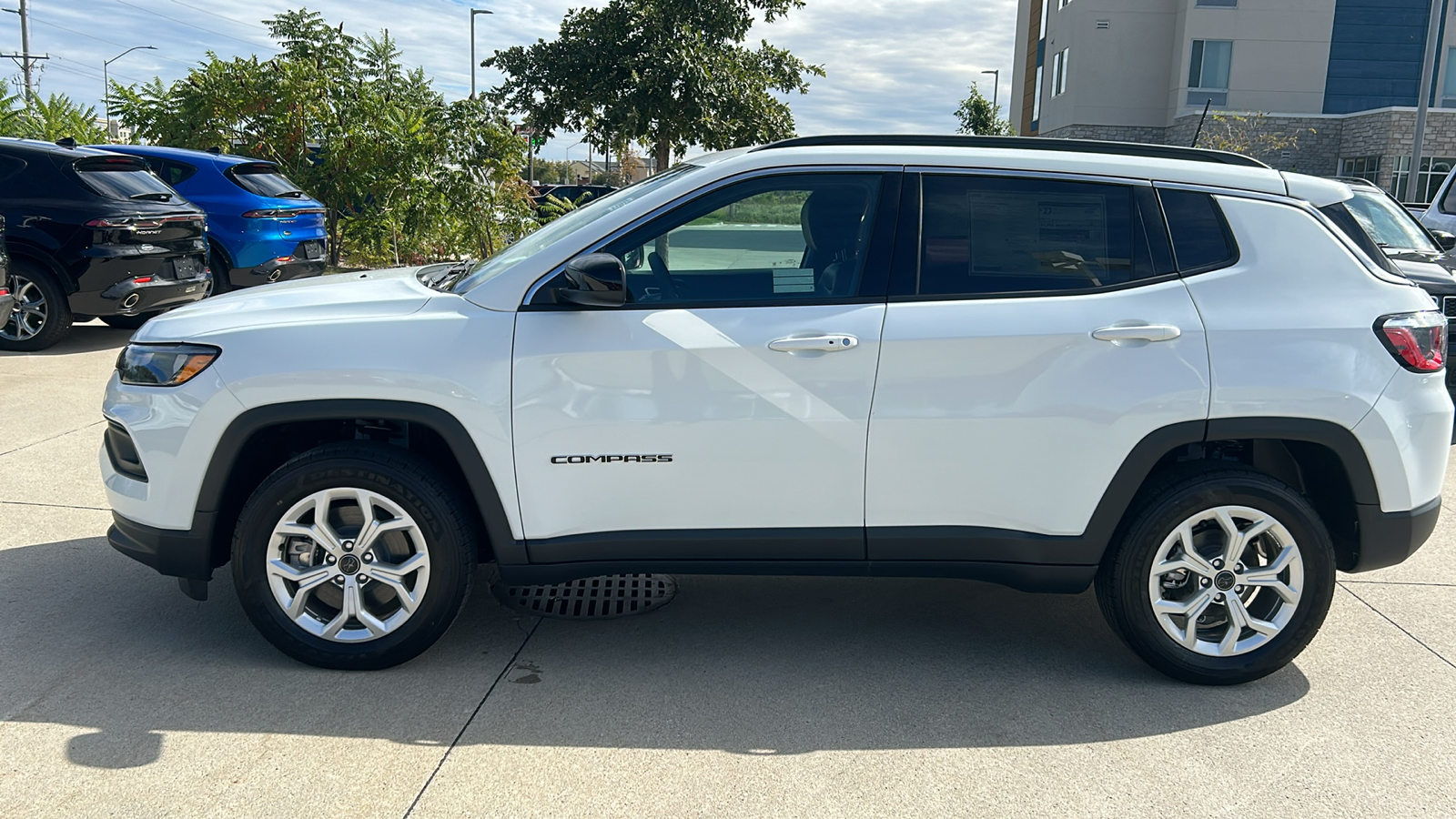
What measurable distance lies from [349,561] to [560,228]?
1381 millimetres

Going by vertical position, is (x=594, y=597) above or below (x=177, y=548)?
below

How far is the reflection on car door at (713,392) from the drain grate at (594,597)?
70 centimetres

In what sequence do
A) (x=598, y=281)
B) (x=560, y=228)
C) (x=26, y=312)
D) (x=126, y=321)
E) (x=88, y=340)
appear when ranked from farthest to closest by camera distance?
(x=126, y=321)
(x=88, y=340)
(x=26, y=312)
(x=560, y=228)
(x=598, y=281)

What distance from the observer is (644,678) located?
3.88 metres

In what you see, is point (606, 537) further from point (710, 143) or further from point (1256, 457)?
point (710, 143)

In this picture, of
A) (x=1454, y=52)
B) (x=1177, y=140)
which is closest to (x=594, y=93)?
(x=1177, y=140)

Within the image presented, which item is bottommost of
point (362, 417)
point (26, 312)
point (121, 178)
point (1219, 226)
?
point (26, 312)

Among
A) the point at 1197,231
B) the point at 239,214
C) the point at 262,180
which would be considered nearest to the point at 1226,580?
the point at 1197,231

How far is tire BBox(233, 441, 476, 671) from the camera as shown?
369cm

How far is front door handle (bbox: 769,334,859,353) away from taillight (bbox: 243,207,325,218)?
9977 millimetres

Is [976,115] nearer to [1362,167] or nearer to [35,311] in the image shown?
[1362,167]

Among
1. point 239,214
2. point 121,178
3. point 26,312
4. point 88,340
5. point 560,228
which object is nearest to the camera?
point 560,228

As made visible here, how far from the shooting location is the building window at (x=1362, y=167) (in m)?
37.4

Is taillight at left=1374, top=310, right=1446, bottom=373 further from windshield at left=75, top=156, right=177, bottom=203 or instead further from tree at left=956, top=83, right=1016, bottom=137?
tree at left=956, top=83, right=1016, bottom=137
